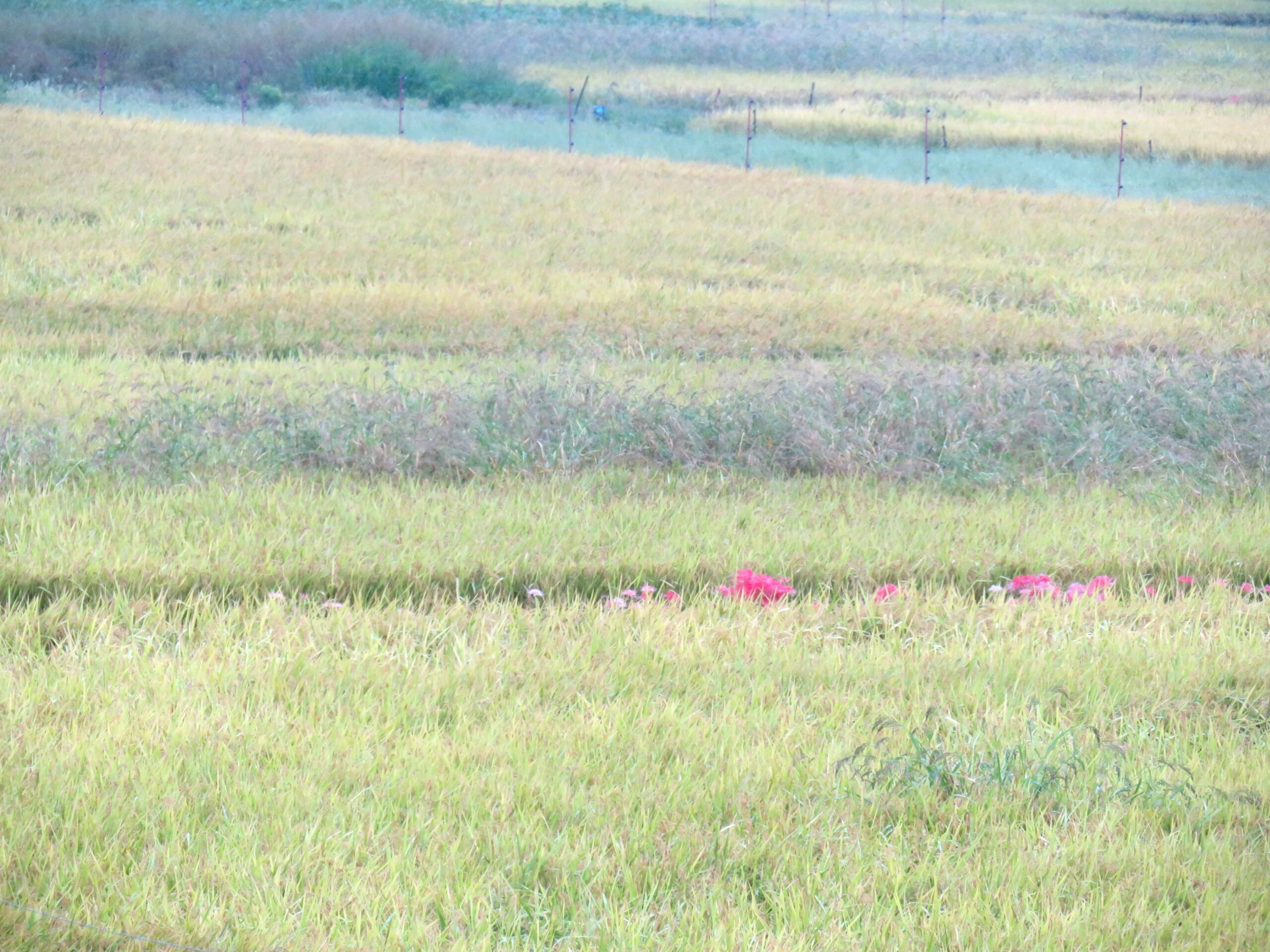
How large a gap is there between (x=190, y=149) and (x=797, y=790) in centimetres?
1845

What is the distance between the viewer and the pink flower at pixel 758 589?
539cm

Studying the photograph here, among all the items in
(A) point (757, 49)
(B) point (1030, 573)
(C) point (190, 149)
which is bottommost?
(B) point (1030, 573)

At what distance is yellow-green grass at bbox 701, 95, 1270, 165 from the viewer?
24.2 m

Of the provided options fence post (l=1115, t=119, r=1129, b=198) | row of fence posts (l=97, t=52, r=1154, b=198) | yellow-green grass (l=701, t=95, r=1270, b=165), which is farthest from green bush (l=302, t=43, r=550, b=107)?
fence post (l=1115, t=119, r=1129, b=198)

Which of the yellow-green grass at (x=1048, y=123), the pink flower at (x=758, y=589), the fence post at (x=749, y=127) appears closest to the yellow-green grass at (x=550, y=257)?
the fence post at (x=749, y=127)

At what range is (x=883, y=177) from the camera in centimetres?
2355

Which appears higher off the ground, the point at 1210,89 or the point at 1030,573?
the point at 1210,89

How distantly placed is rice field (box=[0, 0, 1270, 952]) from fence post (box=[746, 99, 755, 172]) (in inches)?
428

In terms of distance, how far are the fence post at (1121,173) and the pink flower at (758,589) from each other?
18416mm

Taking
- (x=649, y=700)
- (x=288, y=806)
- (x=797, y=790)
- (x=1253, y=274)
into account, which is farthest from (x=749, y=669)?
(x=1253, y=274)

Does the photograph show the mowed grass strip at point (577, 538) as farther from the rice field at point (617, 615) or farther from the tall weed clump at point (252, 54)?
the tall weed clump at point (252, 54)

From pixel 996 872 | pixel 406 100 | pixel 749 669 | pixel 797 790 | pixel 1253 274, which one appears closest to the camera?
pixel 996 872

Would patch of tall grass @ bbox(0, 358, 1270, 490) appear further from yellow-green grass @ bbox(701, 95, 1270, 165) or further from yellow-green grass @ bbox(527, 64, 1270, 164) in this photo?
yellow-green grass @ bbox(527, 64, 1270, 164)

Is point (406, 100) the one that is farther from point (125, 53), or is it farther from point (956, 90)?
point (956, 90)
